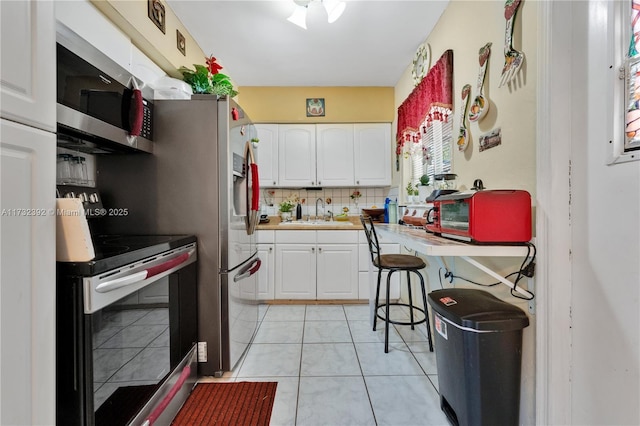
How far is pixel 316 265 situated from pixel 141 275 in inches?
84.9

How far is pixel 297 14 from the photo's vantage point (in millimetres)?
2045

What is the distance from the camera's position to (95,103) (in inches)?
48.9

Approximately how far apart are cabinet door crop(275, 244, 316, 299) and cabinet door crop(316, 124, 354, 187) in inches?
36.1

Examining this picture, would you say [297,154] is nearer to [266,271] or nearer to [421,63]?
[266,271]

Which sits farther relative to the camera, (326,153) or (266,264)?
(326,153)

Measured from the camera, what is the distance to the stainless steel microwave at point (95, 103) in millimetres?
1099

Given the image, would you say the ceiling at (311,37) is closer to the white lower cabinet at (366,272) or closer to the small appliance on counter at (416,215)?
the small appliance on counter at (416,215)

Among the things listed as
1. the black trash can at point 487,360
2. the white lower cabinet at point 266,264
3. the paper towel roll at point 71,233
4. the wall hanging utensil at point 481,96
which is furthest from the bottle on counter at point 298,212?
the paper towel roll at point 71,233

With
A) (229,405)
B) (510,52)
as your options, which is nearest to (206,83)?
(510,52)

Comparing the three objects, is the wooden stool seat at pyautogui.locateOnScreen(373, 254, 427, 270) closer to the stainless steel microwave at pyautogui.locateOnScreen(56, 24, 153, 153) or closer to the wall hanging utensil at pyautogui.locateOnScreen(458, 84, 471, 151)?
the wall hanging utensil at pyautogui.locateOnScreen(458, 84, 471, 151)

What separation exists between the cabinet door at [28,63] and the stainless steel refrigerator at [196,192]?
2.98ft

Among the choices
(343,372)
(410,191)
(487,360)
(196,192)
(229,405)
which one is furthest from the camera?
(410,191)

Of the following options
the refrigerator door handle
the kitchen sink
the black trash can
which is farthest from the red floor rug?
the kitchen sink

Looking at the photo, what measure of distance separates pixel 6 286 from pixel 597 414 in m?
1.89
